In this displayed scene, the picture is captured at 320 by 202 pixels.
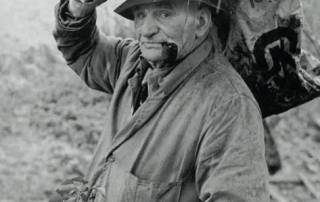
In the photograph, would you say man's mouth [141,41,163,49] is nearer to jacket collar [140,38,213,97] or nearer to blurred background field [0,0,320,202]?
jacket collar [140,38,213,97]

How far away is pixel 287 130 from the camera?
6.91m

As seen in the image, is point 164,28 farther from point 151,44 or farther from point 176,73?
point 176,73

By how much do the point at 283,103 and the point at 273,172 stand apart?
3287 millimetres

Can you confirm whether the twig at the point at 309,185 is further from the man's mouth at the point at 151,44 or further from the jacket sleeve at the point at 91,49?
the man's mouth at the point at 151,44

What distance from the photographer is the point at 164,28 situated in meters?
2.89

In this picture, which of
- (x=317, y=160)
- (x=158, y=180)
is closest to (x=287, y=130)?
(x=317, y=160)

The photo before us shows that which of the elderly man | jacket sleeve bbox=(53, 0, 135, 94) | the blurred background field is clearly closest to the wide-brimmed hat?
the elderly man

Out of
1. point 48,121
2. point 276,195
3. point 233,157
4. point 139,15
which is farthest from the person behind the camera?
point 48,121

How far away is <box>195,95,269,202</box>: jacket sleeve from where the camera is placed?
271cm

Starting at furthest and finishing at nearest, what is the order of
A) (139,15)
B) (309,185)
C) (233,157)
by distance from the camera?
(309,185)
(139,15)
(233,157)

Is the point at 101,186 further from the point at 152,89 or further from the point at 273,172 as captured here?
the point at 273,172

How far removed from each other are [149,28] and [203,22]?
0.25m

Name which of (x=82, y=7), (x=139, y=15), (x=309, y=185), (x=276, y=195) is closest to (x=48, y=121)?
(x=276, y=195)

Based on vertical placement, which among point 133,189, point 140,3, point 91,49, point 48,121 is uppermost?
point 140,3
